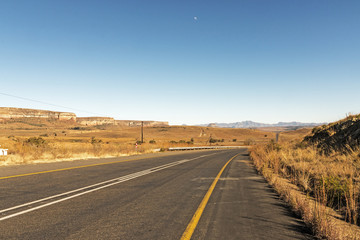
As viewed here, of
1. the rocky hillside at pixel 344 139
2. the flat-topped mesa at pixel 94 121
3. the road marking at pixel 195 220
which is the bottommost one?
the road marking at pixel 195 220

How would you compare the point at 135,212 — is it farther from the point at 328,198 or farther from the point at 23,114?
the point at 23,114

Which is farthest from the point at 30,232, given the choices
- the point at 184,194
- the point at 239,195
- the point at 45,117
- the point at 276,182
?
the point at 45,117

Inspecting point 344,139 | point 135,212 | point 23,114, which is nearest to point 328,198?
point 135,212

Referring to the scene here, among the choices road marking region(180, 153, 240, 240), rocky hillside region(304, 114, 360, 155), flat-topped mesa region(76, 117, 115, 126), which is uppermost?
flat-topped mesa region(76, 117, 115, 126)

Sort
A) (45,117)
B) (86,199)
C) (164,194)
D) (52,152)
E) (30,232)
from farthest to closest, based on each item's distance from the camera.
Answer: (45,117)
(52,152)
(164,194)
(86,199)
(30,232)

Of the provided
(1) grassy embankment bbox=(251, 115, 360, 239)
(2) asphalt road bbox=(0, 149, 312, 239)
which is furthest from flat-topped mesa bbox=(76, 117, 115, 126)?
(2) asphalt road bbox=(0, 149, 312, 239)

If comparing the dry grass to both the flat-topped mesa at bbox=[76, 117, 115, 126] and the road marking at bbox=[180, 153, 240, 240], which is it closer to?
the road marking at bbox=[180, 153, 240, 240]

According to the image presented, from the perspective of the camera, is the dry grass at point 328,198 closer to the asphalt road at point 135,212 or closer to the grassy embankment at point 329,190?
the grassy embankment at point 329,190

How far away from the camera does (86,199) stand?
5.89m

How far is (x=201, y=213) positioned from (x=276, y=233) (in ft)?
5.30

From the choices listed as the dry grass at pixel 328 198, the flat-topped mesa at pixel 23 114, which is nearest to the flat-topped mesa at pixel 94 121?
the flat-topped mesa at pixel 23 114

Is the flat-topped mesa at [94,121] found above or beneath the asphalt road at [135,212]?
above

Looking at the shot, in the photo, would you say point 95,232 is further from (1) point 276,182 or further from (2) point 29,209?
(1) point 276,182

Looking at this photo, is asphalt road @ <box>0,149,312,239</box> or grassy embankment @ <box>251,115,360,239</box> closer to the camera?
asphalt road @ <box>0,149,312,239</box>
